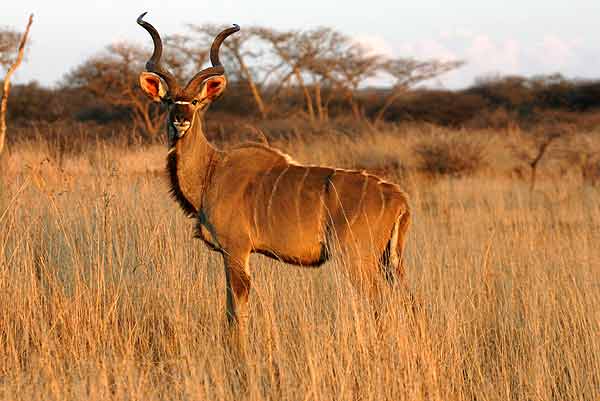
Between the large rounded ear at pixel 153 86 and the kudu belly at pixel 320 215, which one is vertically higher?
the large rounded ear at pixel 153 86

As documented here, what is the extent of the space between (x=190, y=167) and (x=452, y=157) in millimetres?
9764

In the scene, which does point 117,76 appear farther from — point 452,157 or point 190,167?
point 190,167

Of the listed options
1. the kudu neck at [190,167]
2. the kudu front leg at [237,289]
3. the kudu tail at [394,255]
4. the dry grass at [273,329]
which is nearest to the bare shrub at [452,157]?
the dry grass at [273,329]

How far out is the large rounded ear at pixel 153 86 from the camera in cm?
511

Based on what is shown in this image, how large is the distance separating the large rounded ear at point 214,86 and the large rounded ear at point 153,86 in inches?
11.0

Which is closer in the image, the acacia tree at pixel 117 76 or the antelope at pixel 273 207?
the antelope at pixel 273 207

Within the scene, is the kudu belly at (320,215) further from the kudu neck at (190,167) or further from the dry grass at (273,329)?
the kudu neck at (190,167)

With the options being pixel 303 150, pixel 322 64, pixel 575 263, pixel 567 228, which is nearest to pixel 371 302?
pixel 575 263

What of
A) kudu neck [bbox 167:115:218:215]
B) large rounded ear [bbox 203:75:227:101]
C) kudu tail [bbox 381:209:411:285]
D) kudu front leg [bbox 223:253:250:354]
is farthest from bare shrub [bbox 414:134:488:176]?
kudu front leg [bbox 223:253:250:354]

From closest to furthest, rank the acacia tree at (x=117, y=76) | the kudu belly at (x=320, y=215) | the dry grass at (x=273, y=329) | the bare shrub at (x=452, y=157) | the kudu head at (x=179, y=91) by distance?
the dry grass at (x=273, y=329)
the kudu belly at (x=320, y=215)
the kudu head at (x=179, y=91)
the bare shrub at (x=452, y=157)
the acacia tree at (x=117, y=76)

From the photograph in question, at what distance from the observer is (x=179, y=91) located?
506 cm

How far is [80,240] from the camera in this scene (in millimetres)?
5867

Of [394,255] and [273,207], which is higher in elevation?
[273,207]

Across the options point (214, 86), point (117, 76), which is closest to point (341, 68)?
point (117, 76)
